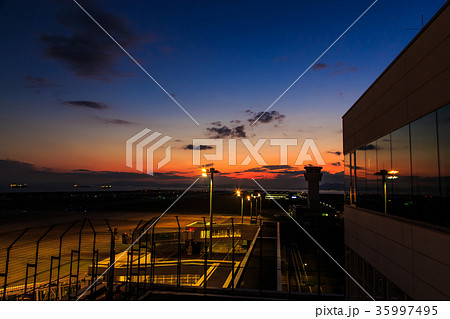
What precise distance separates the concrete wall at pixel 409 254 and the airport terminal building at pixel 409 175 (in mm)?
26

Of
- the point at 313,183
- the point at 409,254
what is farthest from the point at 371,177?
the point at 313,183

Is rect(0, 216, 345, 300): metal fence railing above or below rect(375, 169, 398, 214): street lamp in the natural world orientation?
below

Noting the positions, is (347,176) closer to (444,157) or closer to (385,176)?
(385,176)

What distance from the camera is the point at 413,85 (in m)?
9.39

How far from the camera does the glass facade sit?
8.12m

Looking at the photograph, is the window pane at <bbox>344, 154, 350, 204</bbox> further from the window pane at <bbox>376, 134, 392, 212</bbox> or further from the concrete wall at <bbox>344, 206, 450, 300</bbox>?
the window pane at <bbox>376, 134, 392, 212</bbox>

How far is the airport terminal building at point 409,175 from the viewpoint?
25.9 feet

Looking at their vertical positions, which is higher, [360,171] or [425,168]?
[360,171]

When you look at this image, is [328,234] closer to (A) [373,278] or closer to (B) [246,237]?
(B) [246,237]

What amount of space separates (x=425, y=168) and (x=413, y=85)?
2.79 metres

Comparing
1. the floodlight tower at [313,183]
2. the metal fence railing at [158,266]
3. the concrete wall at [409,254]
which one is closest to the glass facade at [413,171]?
the concrete wall at [409,254]

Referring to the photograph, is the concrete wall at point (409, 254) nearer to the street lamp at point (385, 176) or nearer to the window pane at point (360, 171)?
the street lamp at point (385, 176)

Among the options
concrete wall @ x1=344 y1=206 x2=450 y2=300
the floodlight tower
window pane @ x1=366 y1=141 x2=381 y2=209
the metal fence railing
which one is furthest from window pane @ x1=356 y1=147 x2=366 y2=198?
the floodlight tower
